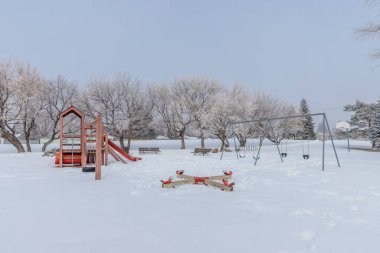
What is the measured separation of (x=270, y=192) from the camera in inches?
290

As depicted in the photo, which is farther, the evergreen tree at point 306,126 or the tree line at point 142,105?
the evergreen tree at point 306,126

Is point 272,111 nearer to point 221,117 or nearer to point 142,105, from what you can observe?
point 221,117

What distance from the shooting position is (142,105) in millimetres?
34250

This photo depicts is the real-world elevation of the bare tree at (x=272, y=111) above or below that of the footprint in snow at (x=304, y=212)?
above

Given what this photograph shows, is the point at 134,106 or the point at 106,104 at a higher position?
the point at 106,104

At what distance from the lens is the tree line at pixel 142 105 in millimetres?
26531

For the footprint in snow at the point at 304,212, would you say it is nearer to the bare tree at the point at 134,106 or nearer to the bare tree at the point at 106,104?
the bare tree at the point at 134,106

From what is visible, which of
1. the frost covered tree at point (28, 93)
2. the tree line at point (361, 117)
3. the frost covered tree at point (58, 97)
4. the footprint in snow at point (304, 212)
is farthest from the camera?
the tree line at point (361, 117)

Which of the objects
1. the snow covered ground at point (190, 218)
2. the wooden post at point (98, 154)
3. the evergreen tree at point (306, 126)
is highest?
the evergreen tree at point (306, 126)

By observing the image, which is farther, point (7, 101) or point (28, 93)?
point (28, 93)

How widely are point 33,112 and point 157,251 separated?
2775 centimetres

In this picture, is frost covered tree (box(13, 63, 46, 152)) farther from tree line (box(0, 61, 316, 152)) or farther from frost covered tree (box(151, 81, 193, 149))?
frost covered tree (box(151, 81, 193, 149))

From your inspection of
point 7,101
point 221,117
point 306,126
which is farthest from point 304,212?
point 306,126

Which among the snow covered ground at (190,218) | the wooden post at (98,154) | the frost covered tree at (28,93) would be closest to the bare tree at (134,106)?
the frost covered tree at (28,93)
